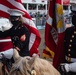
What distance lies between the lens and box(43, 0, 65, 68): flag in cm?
342

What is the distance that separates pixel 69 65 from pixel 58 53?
1.67 feet

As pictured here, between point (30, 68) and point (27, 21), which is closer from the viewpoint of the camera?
point (30, 68)

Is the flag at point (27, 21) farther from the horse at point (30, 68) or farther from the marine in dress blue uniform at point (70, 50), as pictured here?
the horse at point (30, 68)

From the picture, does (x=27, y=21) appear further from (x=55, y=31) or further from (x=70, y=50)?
(x=70, y=50)

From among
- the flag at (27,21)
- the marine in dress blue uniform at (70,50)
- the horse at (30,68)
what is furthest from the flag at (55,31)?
the horse at (30,68)

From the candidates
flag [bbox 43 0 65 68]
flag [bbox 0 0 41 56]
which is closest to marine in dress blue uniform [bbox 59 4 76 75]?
flag [bbox 43 0 65 68]

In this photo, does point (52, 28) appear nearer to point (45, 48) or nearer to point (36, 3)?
point (45, 48)

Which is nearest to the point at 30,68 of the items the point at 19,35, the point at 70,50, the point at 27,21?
the point at 70,50

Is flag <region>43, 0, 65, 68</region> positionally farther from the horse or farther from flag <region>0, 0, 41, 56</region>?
the horse

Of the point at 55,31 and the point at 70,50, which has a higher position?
the point at 55,31

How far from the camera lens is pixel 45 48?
3.72 metres

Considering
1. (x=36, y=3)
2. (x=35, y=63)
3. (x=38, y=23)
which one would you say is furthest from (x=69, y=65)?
(x=36, y=3)

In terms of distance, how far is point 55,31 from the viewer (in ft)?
11.9

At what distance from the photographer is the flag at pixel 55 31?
3418mm
